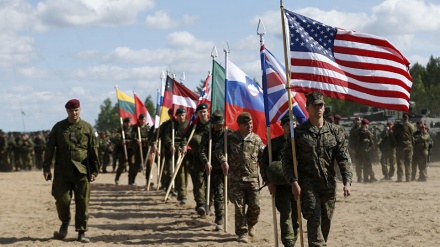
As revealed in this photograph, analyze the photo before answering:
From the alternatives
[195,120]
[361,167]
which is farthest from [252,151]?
[361,167]

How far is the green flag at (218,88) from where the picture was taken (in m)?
14.0

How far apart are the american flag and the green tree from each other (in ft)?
309

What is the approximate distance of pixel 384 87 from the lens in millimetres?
9609

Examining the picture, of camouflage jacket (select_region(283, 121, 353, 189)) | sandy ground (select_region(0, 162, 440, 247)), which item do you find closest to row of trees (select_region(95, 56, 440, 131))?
sandy ground (select_region(0, 162, 440, 247))

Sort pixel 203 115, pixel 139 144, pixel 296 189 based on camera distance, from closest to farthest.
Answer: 1. pixel 296 189
2. pixel 203 115
3. pixel 139 144

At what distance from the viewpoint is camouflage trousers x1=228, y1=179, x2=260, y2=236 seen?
1131 cm

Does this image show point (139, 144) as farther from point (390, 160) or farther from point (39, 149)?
point (39, 149)

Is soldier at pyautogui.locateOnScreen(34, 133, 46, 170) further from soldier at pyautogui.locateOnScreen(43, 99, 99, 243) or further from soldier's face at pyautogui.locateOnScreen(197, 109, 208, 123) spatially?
soldier at pyautogui.locateOnScreen(43, 99, 99, 243)

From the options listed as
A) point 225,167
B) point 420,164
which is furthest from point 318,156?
point 420,164

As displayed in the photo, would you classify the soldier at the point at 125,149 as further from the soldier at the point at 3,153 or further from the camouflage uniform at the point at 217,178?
the soldier at the point at 3,153

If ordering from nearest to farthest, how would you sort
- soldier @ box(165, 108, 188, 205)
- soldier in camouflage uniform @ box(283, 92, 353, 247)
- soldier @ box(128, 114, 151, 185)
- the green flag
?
1. soldier in camouflage uniform @ box(283, 92, 353, 247)
2. the green flag
3. soldier @ box(165, 108, 188, 205)
4. soldier @ box(128, 114, 151, 185)

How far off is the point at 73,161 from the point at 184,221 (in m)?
3.22

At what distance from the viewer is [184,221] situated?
14039 mm

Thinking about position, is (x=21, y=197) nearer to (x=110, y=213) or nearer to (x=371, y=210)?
(x=110, y=213)
